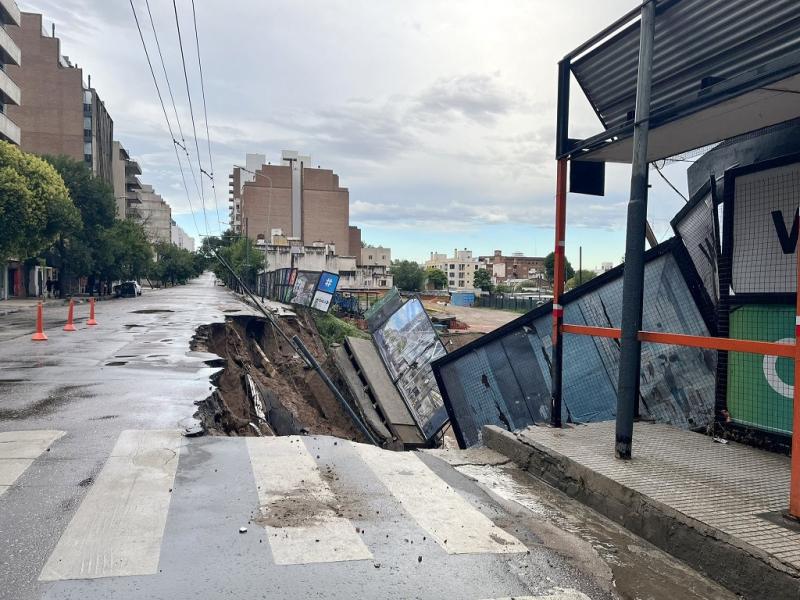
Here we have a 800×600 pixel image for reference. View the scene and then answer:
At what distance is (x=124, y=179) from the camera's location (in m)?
88.4

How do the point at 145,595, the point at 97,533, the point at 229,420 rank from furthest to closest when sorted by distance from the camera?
the point at 229,420
the point at 97,533
the point at 145,595

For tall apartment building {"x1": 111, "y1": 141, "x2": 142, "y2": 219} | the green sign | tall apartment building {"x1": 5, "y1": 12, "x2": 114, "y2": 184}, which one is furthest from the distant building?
the green sign

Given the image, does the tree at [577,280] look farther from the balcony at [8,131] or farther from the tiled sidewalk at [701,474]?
the balcony at [8,131]

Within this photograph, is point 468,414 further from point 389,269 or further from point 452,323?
point 389,269

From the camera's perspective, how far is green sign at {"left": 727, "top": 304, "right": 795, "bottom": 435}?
202 inches

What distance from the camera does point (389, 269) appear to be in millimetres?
133750

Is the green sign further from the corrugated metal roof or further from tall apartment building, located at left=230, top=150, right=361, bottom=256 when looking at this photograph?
tall apartment building, located at left=230, top=150, right=361, bottom=256

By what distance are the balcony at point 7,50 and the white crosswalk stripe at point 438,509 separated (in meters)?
44.7

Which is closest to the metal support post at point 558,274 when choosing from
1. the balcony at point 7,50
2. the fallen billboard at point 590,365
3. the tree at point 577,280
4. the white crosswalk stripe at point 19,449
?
the fallen billboard at point 590,365

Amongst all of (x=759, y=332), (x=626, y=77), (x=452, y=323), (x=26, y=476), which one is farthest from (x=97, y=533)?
(x=452, y=323)

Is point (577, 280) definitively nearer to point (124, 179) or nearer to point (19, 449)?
point (19, 449)

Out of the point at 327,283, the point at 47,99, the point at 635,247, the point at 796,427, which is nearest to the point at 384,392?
the point at 635,247

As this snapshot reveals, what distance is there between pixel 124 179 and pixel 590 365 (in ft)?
305

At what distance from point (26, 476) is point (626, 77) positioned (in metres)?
6.37
